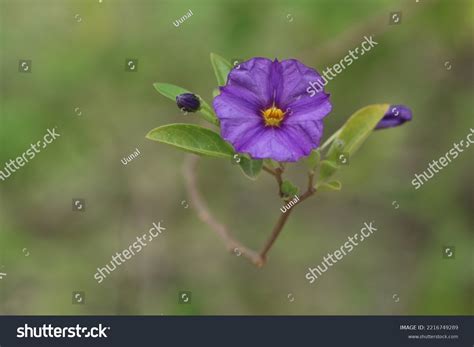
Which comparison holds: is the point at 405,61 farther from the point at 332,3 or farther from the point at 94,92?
the point at 94,92

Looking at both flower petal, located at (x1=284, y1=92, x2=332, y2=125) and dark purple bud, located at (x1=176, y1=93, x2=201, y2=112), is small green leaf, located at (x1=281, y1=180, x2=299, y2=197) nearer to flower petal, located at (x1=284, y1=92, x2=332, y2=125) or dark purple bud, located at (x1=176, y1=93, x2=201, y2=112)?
flower petal, located at (x1=284, y1=92, x2=332, y2=125)

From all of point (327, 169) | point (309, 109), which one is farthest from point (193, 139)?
point (327, 169)

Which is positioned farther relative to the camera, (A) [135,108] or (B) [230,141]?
(A) [135,108]

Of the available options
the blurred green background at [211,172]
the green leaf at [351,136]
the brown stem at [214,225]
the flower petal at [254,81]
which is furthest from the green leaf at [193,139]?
the blurred green background at [211,172]

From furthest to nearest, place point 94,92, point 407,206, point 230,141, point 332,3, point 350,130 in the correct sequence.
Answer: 1. point 407,206
2. point 94,92
3. point 332,3
4. point 350,130
5. point 230,141

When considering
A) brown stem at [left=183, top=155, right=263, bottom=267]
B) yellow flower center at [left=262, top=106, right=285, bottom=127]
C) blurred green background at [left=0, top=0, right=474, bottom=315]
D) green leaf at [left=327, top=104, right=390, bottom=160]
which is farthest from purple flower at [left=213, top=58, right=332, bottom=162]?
blurred green background at [left=0, top=0, right=474, bottom=315]

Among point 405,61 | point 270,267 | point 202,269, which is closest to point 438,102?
point 405,61
